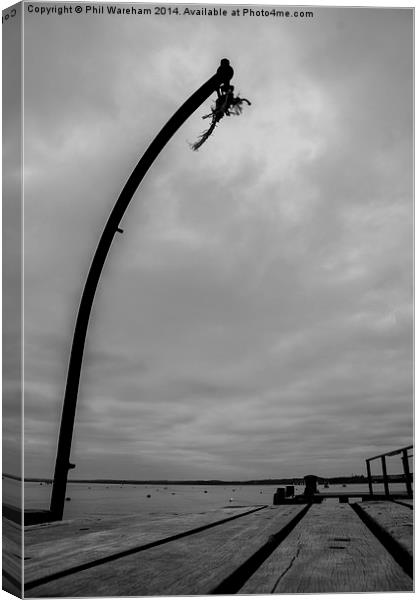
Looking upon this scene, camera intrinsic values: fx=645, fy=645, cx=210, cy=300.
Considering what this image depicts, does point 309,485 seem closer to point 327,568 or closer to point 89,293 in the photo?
point 89,293

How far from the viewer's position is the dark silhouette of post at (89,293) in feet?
12.9

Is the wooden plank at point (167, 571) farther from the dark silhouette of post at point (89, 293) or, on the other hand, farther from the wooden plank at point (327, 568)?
the dark silhouette of post at point (89, 293)

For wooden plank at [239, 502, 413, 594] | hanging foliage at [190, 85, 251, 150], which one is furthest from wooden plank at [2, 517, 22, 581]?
hanging foliage at [190, 85, 251, 150]

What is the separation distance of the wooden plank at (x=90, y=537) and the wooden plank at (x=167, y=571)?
0.24 ft

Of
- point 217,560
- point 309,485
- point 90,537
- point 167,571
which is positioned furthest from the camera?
point 309,485

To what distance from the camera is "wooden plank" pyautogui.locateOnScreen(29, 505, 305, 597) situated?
2.06 m

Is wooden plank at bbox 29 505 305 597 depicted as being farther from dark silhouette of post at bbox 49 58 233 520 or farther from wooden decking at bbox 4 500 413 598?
dark silhouette of post at bbox 49 58 233 520

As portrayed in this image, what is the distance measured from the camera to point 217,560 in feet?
7.30

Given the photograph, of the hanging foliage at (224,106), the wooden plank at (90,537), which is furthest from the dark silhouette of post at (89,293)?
the wooden plank at (90,537)

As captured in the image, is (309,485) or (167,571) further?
(309,485)

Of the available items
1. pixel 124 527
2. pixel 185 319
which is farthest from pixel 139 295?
pixel 124 527

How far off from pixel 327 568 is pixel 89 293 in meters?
2.26

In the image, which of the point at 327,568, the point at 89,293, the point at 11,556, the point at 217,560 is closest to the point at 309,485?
the point at 89,293

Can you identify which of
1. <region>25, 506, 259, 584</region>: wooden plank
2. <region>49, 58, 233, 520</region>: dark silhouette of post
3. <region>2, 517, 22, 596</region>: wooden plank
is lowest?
<region>2, 517, 22, 596</region>: wooden plank
